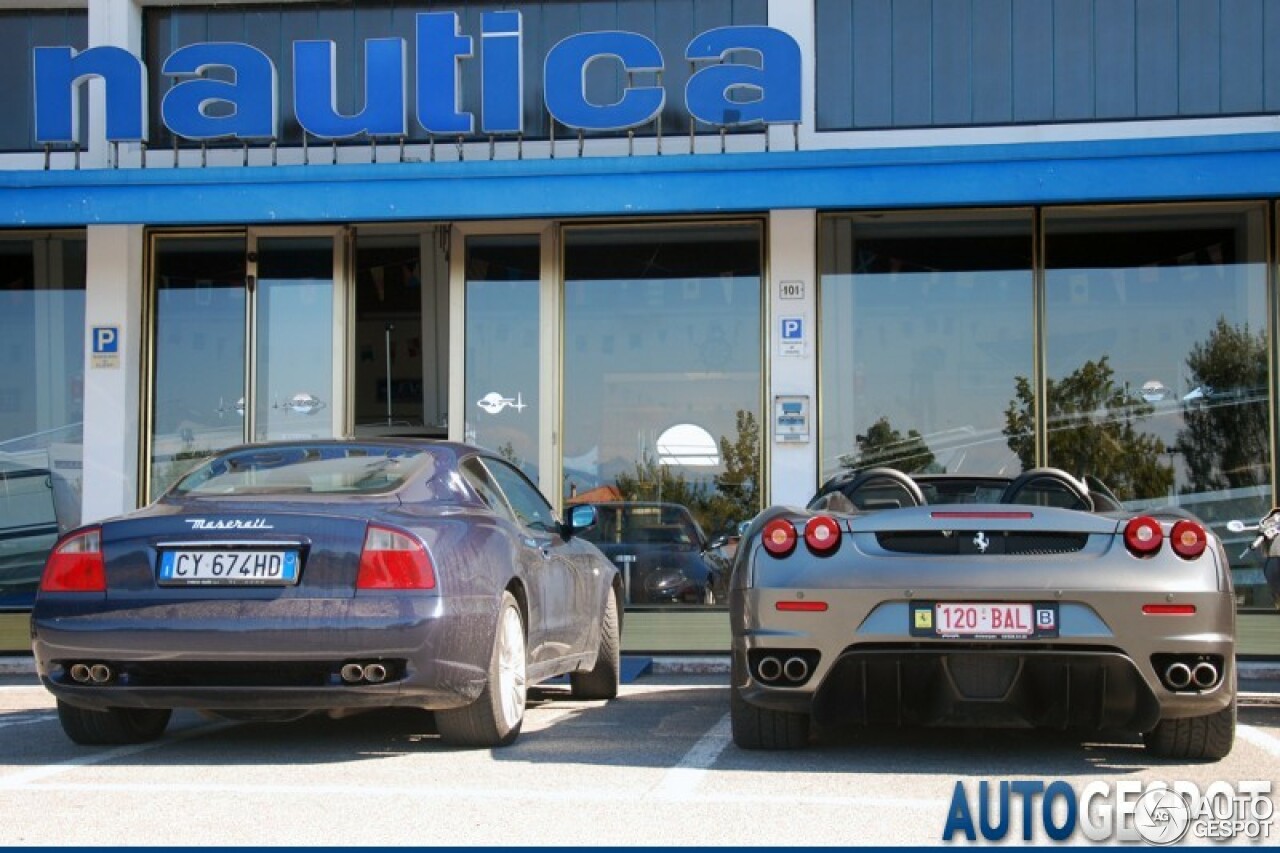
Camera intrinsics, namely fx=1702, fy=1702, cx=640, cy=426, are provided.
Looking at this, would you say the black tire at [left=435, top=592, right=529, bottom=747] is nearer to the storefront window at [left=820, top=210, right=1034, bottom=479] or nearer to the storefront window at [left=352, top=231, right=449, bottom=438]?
the storefront window at [left=820, top=210, right=1034, bottom=479]

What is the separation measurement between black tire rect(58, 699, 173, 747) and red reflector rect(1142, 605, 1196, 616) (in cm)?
389

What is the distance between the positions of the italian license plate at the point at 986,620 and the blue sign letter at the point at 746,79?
6.78 meters

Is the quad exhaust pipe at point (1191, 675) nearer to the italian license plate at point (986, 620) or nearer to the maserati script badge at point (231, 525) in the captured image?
the italian license plate at point (986, 620)

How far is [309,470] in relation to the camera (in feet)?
23.3

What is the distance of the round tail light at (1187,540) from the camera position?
605 cm

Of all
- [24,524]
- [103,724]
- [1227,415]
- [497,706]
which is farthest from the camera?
[24,524]

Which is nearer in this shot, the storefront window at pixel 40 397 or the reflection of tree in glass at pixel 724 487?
the reflection of tree in glass at pixel 724 487

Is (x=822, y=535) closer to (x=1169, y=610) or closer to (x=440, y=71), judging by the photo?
(x=1169, y=610)

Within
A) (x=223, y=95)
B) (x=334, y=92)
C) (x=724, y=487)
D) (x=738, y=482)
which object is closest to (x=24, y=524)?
(x=223, y=95)

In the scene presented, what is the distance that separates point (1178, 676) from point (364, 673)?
2.89 m

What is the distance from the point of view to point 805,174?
11.8m

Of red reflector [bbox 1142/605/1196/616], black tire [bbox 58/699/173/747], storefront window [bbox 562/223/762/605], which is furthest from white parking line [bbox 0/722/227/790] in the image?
storefront window [bbox 562/223/762/605]

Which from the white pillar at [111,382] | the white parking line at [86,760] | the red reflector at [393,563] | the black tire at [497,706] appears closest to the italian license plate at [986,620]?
the black tire at [497,706]

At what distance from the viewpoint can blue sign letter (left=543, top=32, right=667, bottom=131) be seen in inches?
492
